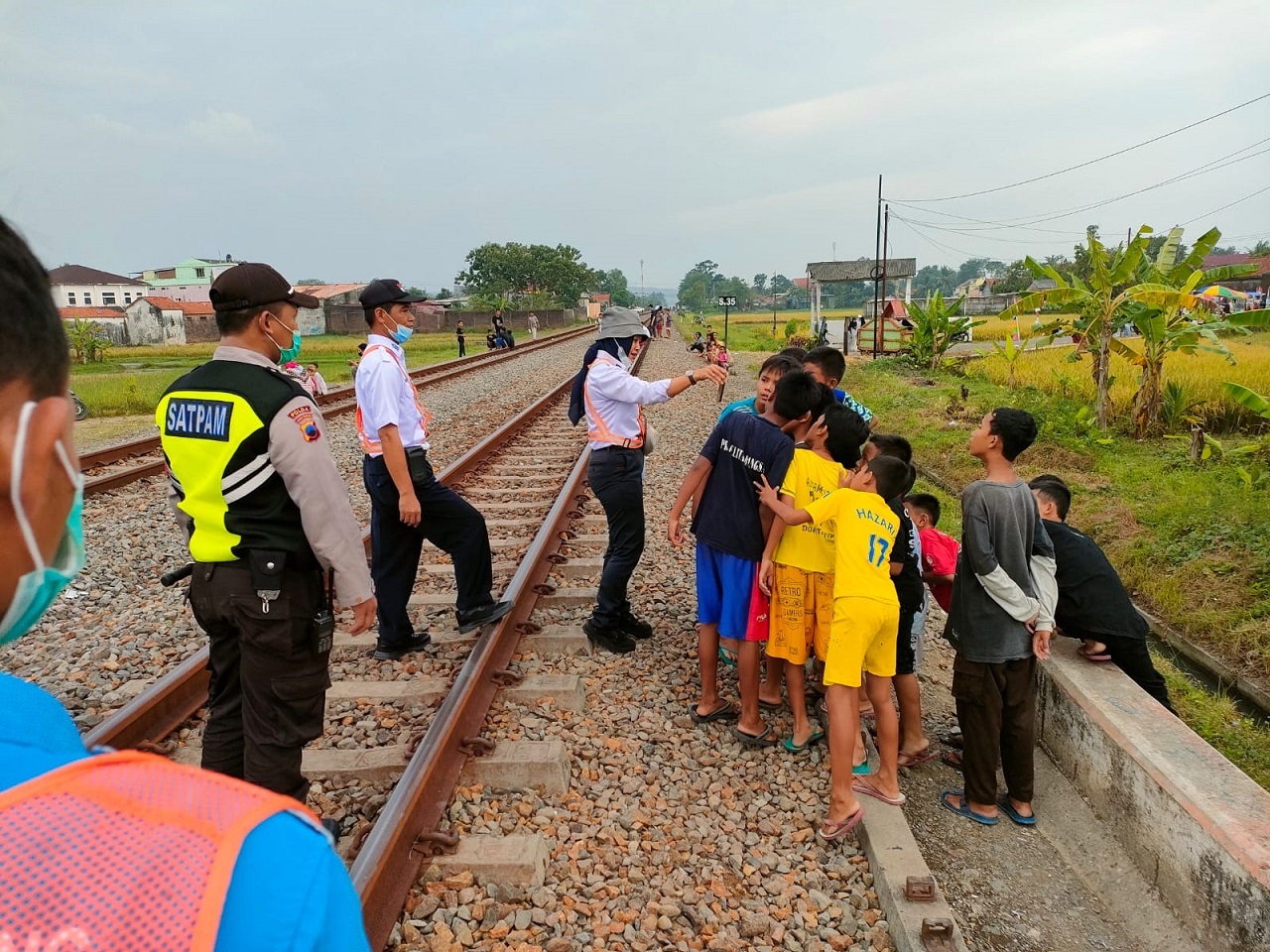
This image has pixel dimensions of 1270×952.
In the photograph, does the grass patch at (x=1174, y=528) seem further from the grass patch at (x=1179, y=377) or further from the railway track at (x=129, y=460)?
the railway track at (x=129, y=460)

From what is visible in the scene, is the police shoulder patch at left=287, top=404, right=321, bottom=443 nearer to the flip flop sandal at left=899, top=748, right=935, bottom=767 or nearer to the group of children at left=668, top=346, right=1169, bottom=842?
the group of children at left=668, top=346, right=1169, bottom=842

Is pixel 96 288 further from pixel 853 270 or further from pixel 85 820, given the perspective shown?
pixel 85 820

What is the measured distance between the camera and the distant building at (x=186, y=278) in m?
81.7

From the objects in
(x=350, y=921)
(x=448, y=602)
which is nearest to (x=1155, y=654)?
(x=448, y=602)

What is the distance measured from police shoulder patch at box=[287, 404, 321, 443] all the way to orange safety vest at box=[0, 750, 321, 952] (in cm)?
199

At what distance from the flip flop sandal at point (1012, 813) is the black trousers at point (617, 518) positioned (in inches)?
85.5

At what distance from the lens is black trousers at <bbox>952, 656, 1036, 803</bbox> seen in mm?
3619

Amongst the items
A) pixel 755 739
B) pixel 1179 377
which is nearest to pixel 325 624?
pixel 755 739

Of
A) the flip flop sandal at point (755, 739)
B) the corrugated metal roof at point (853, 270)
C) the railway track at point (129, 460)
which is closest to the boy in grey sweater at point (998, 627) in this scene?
the flip flop sandal at point (755, 739)

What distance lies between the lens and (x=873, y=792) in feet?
11.4

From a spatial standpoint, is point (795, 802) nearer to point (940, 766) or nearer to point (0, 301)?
point (940, 766)

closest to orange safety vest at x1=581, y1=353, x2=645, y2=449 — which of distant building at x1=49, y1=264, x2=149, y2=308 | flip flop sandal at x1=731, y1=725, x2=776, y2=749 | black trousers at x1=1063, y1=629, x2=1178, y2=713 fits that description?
flip flop sandal at x1=731, y1=725, x2=776, y2=749

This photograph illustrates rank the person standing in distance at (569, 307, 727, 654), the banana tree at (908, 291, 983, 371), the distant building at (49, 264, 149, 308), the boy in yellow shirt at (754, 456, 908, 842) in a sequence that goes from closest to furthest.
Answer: the boy in yellow shirt at (754, 456, 908, 842) → the person standing in distance at (569, 307, 727, 654) → the banana tree at (908, 291, 983, 371) → the distant building at (49, 264, 149, 308)

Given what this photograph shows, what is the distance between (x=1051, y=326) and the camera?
11227 mm
